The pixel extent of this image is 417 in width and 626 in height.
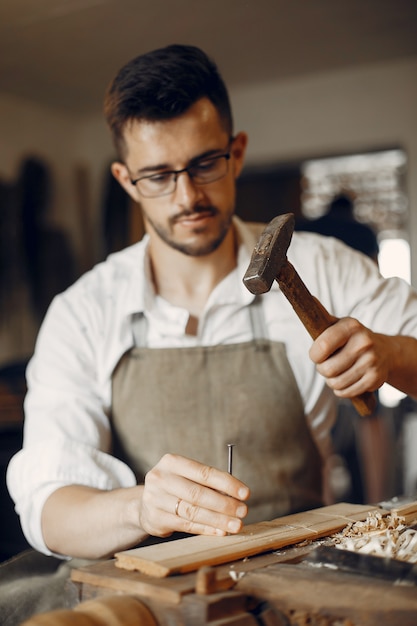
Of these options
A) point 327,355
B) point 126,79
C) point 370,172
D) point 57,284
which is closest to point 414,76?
point 370,172

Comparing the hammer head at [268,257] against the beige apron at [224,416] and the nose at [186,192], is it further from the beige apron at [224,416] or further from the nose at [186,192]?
the beige apron at [224,416]

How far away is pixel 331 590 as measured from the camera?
3.14 feet

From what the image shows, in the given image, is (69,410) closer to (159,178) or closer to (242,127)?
(159,178)

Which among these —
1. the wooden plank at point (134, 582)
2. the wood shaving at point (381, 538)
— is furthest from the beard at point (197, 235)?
the wooden plank at point (134, 582)

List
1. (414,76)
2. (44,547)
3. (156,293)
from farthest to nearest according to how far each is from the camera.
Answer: (414,76), (156,293), (44,547)

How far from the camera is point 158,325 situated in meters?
1.88

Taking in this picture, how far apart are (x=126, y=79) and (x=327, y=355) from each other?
0.85 meters

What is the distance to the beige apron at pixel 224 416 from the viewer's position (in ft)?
5.79

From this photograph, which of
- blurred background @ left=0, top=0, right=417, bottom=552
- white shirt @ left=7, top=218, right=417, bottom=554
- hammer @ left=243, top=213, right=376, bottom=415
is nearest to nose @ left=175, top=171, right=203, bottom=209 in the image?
white shirt @ left=7, top=218, right=417, bottom=554

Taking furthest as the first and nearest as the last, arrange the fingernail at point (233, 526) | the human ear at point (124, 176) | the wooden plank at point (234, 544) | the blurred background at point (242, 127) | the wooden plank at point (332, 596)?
the blurred background at point (242, 127) < the human ear at point (124, 176) < the fingernail at point (233, 526) < the wooden plank at point (234, 544) < the wooden plank at point (332, 596)

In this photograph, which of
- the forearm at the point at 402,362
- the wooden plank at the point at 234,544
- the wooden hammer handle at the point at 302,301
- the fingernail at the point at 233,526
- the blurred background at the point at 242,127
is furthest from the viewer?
the blurred background at the point at 242,127

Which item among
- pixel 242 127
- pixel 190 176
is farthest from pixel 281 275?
pixel 242 127

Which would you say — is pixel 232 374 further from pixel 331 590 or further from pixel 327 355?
pixel 331 590

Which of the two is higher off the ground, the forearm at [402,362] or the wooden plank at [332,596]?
the forearm at [402,362]
